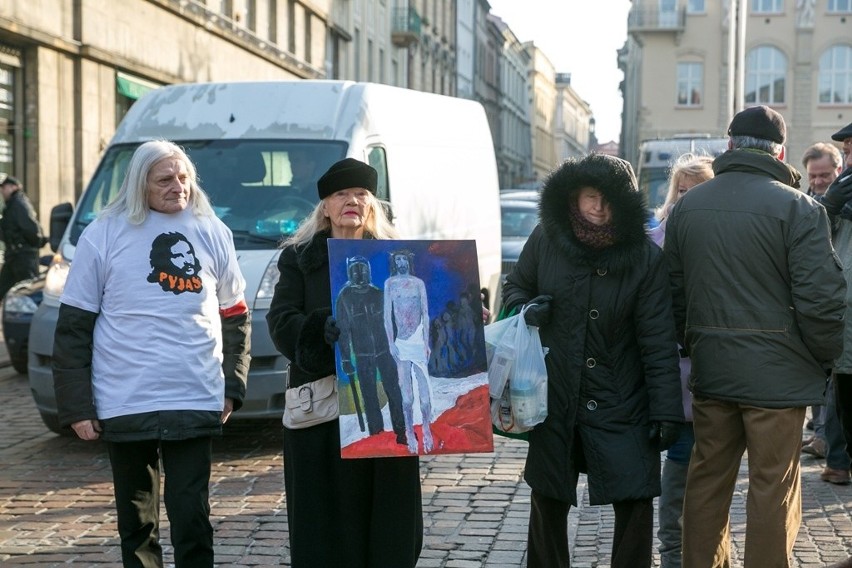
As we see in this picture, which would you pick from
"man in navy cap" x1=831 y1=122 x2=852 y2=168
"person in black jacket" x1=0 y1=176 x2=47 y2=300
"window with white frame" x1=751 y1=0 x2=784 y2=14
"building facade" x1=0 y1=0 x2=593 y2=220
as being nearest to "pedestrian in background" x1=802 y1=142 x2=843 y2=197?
"man in navy cap" x1=831 y1=122 x2=852 y2=168

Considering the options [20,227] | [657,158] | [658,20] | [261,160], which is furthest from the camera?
[658,20]

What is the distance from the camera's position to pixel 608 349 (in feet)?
15.6

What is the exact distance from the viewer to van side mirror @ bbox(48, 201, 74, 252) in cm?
957

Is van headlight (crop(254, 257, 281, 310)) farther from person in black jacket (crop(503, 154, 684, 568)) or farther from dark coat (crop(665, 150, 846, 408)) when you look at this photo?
dark coat (crop(665, 150, 846, 408))

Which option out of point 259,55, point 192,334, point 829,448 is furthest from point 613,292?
point 259,55

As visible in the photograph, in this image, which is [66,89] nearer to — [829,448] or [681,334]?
[829,448]

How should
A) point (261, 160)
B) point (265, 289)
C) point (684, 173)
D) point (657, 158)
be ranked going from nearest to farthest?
point (684, 173)
point (265, 289)
point (261, 160)
point (657, 158)

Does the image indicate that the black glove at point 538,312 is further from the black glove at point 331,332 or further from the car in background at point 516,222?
the car in background at point 516,222

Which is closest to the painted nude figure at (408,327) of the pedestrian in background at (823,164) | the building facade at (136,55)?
the building facade at (136,55)

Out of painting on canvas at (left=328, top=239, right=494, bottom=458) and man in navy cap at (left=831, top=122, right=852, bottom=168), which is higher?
man in navy cap at (left=831, top=122, right=852, bottom=168)

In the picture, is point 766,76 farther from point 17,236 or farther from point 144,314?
point 144,314

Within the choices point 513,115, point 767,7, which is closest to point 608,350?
point 767,7

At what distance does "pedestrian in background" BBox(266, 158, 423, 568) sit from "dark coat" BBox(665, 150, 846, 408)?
1.22m

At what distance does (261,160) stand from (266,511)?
3.37 m
